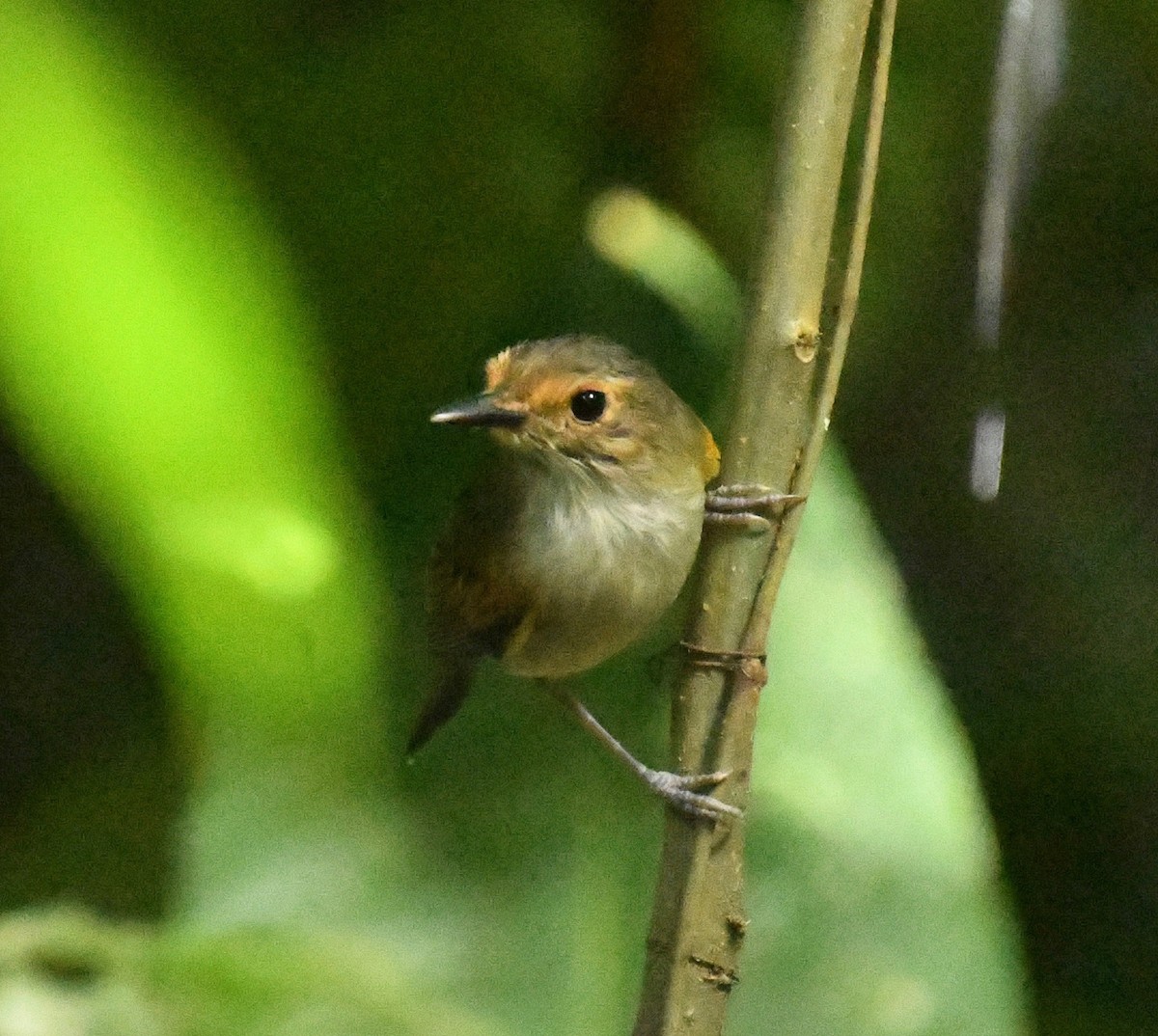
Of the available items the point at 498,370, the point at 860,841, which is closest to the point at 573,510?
the point at 498,370

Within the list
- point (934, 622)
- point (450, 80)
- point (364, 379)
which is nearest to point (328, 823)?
point (364, 379)

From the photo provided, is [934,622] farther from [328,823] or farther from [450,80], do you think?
[450,80]

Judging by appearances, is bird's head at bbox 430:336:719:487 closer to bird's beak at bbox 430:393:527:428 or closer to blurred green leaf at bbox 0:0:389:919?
bird's beak at bbox 430:393:527:428

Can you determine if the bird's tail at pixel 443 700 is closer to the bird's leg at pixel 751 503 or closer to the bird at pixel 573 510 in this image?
the bird at pixel 573 510

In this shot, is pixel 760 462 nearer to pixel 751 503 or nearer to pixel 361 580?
pixel 751 503

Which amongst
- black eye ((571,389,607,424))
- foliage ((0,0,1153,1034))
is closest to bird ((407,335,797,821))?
black eye ((571,389,607,424))

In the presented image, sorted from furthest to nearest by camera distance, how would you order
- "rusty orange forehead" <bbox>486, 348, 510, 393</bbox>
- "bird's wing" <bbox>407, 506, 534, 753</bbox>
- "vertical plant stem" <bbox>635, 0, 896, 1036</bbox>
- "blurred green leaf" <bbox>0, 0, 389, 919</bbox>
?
1. "bird's wing" <bbox>407, 506, 534, 753</bbox>
2. "rusty orange forehead" <bbox>486, 348, 510, 393</bbox>
3. "blurred green leaf" <bbox>0, 0, 389, 919</bbox>
4. "vertical plant stem" <bbox>635, 0, 896, 1036</bbox>

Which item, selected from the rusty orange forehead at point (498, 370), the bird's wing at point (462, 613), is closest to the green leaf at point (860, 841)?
the bird's wing at point (462, 613)
